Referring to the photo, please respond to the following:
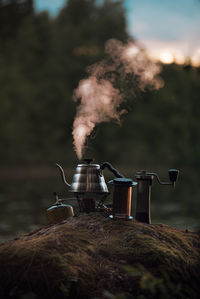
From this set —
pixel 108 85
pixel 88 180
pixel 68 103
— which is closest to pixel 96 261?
pixel 88 180

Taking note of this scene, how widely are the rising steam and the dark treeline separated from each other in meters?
41.1

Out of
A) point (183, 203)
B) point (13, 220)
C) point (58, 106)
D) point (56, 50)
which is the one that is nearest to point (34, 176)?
point (58, 106)

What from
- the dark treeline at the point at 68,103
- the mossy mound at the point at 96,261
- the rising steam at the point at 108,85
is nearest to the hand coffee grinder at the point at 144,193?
the mossy mound at the point at 96,261

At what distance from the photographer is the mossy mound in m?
4.44

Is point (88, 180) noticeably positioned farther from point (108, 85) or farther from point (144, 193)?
point (108, 85)

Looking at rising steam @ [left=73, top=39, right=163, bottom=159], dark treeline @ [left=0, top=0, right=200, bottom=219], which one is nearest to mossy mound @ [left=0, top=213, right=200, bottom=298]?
rising steam @ [left=73, top=39, right=163, bottom=159]

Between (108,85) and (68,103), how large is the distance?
4940cm

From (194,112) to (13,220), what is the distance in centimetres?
5003

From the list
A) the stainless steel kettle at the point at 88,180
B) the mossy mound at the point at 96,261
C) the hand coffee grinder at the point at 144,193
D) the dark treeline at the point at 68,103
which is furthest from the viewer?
the dark treeline at the point at 68,103

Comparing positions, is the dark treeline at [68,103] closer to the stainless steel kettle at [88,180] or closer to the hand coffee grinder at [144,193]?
the hand coffee grinder at [144,193]

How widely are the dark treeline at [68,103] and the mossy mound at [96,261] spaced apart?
1708 inches

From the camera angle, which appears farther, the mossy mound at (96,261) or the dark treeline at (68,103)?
the dark treeline at (68,103)

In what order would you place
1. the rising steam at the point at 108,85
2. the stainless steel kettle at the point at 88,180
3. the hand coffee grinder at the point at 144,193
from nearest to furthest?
the stainless steel kettle at the point at 88,180
the hand coffee grinder at the point at 144,193
the rising steam at the point at 108,85

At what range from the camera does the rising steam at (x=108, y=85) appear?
21.7 ft
